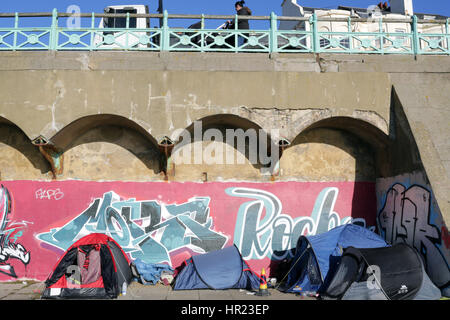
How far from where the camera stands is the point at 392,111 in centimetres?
1088

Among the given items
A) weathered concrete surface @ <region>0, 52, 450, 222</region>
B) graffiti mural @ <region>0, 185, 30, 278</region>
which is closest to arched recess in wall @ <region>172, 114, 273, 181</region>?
weathered concrete surface @ <region>0, 52, 450, 222</region>

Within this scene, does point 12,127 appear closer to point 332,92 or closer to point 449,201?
point 332,92

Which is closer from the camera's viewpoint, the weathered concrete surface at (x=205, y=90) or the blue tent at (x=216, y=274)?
the blue tent at (x=216, y=274)

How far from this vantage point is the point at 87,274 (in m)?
9.27

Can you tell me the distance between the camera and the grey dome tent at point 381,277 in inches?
324

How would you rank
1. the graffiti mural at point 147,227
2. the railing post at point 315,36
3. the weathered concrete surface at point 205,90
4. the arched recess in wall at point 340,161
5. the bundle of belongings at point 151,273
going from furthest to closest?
the arched recess in wall at point 340,161 < the railing post at point 315,36 < the graffiti mural at point 147,227 < the weathered concrete surface at point 205,90 < the bundle of belongings at point 151,273

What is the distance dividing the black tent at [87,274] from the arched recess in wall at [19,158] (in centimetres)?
299

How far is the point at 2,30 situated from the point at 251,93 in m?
7.17

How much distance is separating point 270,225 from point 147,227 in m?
3.62

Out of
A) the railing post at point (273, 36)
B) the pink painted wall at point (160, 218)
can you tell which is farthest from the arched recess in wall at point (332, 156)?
the railing post at point (273, 36)

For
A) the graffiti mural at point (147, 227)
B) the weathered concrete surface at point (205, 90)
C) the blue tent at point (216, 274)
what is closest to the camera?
the blue tent at point (216, 274)

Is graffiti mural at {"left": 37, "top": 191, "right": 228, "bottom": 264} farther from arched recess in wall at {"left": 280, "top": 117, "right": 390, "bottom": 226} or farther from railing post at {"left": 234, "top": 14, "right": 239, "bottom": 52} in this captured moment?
railing post at {"left": 234, "top": 14, "right": 239, "bottom": 52}

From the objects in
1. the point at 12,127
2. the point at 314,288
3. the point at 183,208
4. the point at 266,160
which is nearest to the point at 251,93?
the point at 266,160

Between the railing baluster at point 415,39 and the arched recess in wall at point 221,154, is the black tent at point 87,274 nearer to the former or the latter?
the arched recess in wall at point 221,154
